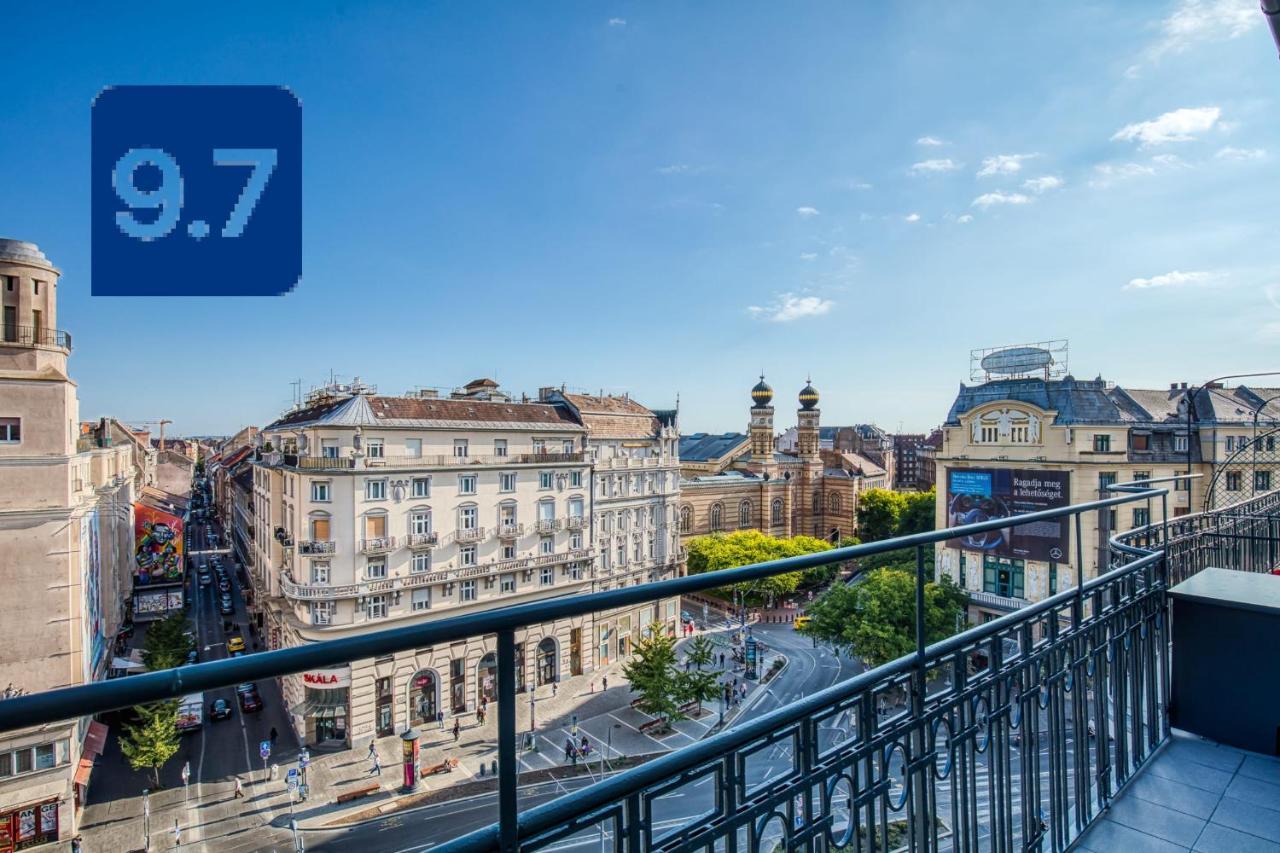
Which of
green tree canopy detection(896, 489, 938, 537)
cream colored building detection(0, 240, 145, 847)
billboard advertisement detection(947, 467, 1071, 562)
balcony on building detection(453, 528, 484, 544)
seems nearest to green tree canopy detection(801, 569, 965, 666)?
billboard advertisement detection(947, 467, 1071, 562)

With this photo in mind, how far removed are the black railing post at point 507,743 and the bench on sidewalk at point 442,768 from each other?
92cm

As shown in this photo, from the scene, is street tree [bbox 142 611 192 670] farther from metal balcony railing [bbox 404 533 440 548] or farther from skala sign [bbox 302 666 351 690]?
skala sign [bbox 302 666 351 690]

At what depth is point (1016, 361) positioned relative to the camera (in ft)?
85.6

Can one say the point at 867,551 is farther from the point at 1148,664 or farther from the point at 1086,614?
the point at 1148,664

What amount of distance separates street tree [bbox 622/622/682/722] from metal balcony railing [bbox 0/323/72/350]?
13977 millimetres

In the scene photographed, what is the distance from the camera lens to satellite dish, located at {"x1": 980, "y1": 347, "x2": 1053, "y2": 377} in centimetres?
2542

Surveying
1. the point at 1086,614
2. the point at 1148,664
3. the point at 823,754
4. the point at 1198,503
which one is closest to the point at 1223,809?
the point at 1148,664

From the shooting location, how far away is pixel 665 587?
5.03ft

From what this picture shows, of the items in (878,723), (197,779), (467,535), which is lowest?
(197,779)

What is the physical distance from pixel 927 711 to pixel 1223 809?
2.06 metres

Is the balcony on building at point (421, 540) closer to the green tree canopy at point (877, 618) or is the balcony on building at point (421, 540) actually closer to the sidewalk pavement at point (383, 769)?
the sidewalk pavement at point (383, 769)

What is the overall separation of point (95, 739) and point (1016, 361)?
101ft

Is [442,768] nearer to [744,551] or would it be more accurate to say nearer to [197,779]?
[197,779]

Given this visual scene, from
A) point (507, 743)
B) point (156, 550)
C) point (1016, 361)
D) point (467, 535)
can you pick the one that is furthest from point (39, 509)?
point (1016, 361)
